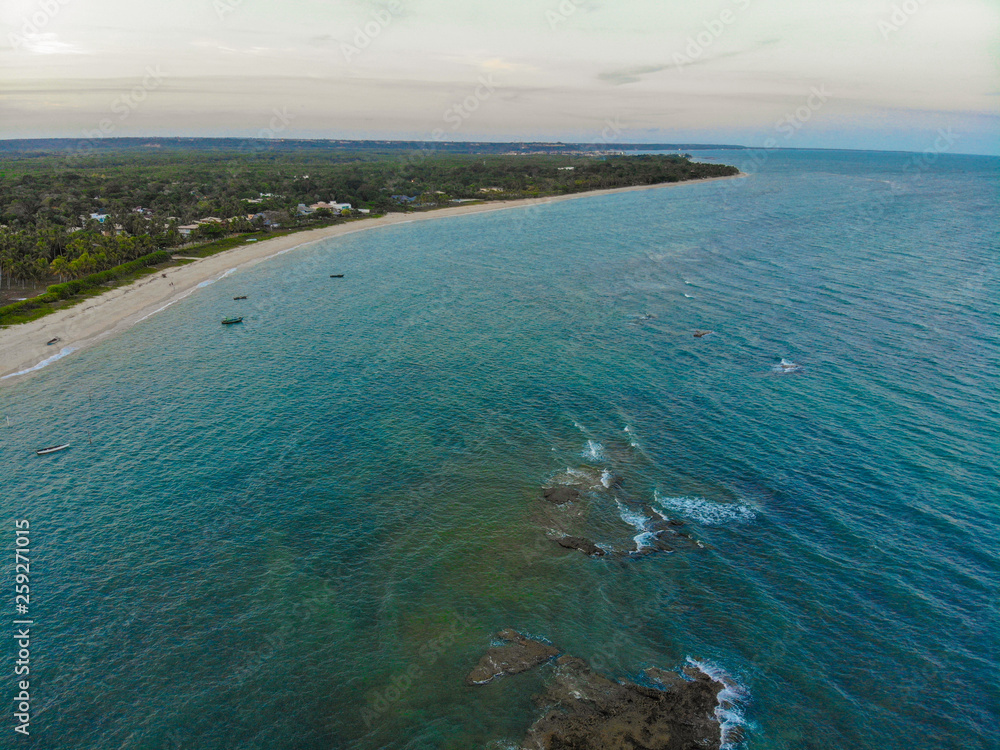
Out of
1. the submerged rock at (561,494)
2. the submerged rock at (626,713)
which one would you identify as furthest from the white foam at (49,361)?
the submerged rock at (626,713)

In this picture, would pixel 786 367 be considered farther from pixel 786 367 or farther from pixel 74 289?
pixel 74 289

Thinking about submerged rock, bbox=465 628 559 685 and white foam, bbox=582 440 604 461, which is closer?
submerged rock, bbox=465 628 559 685

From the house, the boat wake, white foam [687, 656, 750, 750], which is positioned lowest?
white foam [687, 656, 750, 750]

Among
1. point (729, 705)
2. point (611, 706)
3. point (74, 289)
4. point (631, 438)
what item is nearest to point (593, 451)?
point (631, 438)

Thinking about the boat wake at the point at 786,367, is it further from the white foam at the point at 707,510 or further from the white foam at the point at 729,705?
the white foam at the point at 729,705

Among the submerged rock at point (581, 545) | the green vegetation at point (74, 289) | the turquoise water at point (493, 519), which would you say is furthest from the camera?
the green vegetation at point (74, 289)

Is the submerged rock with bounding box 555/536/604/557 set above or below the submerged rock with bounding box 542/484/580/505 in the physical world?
below

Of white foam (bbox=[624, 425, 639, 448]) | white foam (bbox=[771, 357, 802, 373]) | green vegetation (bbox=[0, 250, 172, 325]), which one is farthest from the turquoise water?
green vegetation (bbox=[0, 250, 172, 325])

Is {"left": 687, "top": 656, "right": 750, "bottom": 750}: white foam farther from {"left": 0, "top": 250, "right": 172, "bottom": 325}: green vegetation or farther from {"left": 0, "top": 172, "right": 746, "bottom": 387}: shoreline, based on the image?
{"left": 0, "top": 250, "right": 172, "bottom": 325}: green vegetation

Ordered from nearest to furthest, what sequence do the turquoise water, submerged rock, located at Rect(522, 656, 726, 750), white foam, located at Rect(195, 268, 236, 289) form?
submerged rock, located at Rect(522, 656, 726, 750) → the turquoise water → white foam, located at Rect(195, 268, 236, 289)
